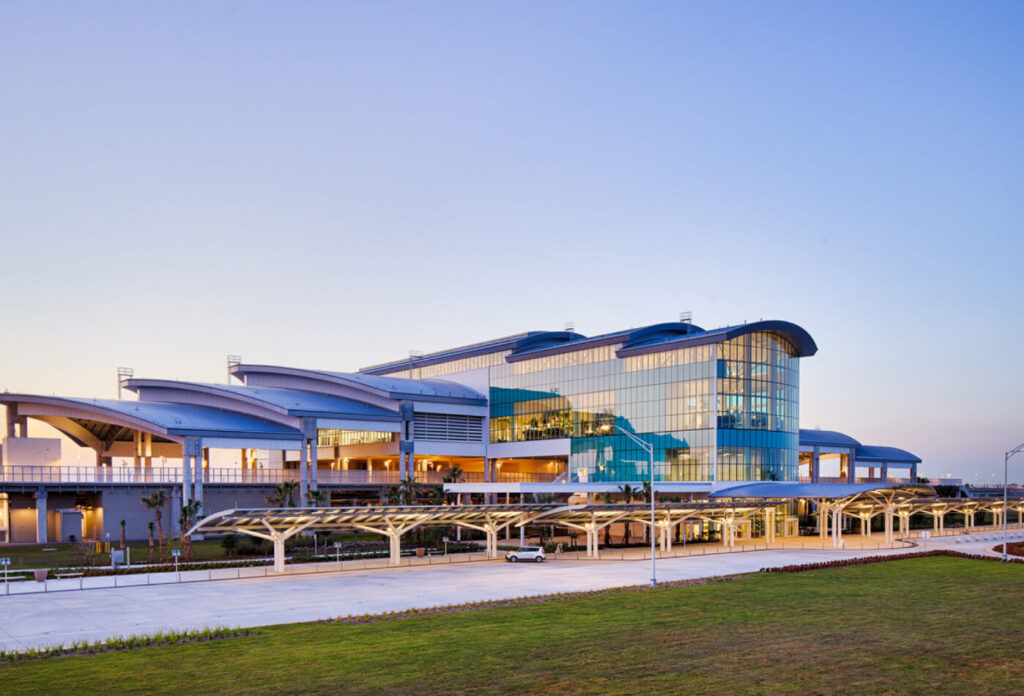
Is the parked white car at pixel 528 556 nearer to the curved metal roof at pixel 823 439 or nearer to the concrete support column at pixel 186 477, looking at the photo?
the concrete support column at pixel 186 477

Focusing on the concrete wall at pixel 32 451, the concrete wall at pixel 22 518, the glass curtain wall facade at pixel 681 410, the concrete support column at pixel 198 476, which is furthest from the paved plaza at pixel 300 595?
the concrete wall at pixel 32 451

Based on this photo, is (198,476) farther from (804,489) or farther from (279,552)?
(804,489)

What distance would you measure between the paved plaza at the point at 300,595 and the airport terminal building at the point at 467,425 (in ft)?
91.0

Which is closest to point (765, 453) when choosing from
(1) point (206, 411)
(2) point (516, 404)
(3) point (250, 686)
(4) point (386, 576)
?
(2) point (516, 404)

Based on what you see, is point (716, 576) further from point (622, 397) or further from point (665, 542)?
point (622, 397)

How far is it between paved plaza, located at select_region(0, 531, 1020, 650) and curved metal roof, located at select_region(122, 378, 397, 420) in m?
39.5

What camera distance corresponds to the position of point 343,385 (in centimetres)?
10531

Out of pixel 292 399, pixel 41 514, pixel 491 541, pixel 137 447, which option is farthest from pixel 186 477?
pixel 491 541

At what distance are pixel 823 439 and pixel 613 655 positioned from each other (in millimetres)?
113020

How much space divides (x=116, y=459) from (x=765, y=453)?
3106 inches

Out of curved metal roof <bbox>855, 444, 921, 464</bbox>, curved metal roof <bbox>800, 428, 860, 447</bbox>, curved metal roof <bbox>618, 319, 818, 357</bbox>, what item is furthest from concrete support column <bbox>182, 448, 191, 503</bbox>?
curved metal roof <bbox>855, 444, 921, 464</bbox>

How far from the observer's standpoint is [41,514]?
3022 inches

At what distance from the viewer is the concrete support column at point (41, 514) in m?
76.4

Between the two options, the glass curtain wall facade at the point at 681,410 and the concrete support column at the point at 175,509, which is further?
the glass curtain wall facade at the point at 681,410
